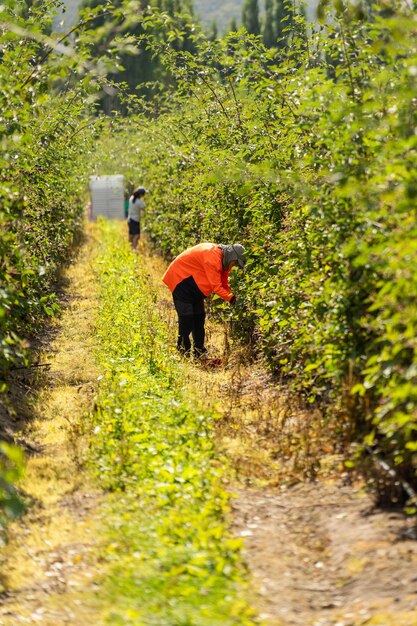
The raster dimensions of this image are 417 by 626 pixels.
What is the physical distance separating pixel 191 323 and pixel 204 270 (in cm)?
64

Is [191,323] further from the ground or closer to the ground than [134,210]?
closer to the ground

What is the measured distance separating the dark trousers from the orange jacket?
0.64 ft

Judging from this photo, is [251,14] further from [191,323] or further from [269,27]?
[191,323]

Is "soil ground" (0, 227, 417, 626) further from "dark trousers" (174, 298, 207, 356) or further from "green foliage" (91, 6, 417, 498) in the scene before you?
"dark trousers" (174, 298, 207, 356)

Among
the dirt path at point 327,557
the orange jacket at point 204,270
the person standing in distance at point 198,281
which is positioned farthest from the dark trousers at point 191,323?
the dirt path at point 327,557

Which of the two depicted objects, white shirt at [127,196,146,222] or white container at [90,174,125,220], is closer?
white shirt at [127,196,146,222]

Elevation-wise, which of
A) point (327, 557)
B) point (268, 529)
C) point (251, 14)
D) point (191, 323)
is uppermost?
point (251, 14)

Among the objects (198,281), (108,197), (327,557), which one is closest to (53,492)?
(327,557)

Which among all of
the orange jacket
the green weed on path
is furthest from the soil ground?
the orange jacket

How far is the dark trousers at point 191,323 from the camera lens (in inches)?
360

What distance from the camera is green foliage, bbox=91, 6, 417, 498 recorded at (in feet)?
15.1

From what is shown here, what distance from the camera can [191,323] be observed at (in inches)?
365

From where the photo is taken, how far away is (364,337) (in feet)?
18.4

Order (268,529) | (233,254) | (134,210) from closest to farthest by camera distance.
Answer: (268,529)
(233,254)
(134,210)
